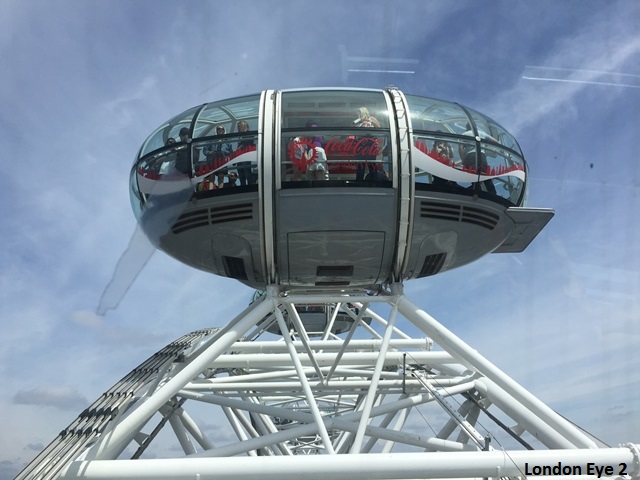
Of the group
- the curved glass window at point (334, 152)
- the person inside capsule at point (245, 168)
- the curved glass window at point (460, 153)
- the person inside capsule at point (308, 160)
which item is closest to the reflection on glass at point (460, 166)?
the curved glass window at point (460, 153)

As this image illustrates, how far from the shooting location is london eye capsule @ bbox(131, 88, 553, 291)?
8.41 meters

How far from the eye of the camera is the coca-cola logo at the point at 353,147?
8.40 meters

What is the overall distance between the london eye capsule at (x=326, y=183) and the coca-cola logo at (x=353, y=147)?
0.05 ft

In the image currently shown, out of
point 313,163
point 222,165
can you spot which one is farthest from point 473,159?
point 222,165

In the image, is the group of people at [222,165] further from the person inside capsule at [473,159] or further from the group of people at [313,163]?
the person inside capsule at [473,159]

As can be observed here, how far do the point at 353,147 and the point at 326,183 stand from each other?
665 mm

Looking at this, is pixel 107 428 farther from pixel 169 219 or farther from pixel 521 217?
pixel 521 217

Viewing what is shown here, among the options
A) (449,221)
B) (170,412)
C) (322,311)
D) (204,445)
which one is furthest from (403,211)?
(322,311)

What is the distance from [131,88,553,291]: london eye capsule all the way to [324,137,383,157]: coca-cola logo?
0.05ft

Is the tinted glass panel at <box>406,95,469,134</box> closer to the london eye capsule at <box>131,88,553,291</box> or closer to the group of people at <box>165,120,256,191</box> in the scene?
the london eye capsule at <box>131,88,553,291</box>

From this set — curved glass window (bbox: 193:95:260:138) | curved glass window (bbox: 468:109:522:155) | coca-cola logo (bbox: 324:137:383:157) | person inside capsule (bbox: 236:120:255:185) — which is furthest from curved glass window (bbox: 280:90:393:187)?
curved glass window (bbox: 468:109:522:155)

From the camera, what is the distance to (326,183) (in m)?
8.37

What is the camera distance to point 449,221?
8.84 metres

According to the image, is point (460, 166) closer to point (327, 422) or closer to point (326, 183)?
point (326, 183)
